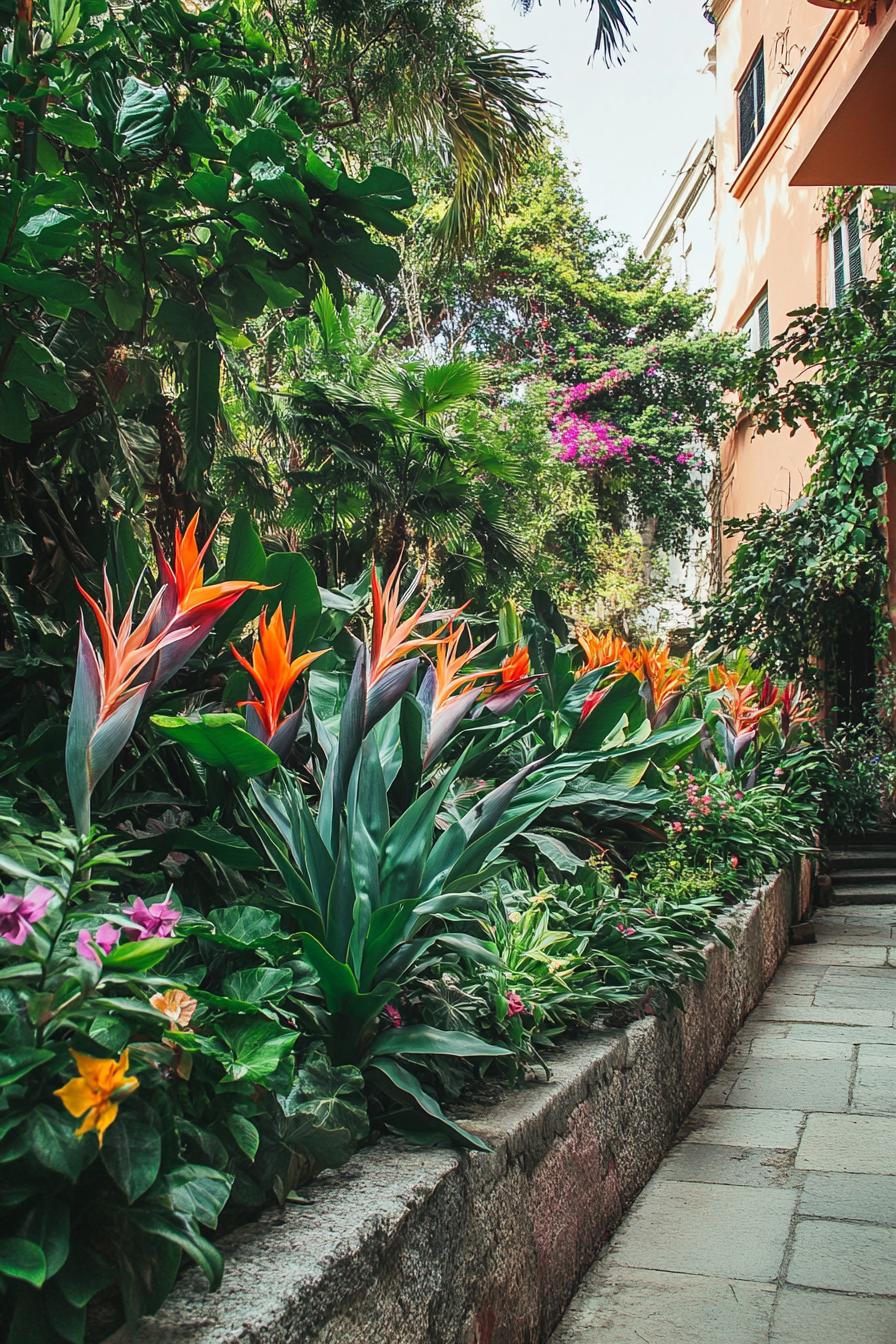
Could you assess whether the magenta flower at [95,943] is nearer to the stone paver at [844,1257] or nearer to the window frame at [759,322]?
the stone paver at [844,1257]

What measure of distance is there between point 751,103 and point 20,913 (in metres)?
15.5

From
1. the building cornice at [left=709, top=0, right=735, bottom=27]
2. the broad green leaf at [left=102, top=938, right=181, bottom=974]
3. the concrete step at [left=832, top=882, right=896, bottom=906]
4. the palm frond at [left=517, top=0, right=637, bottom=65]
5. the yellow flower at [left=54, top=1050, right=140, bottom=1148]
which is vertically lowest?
the concrete step at [left=832, top=882, right=896, bottom=906]

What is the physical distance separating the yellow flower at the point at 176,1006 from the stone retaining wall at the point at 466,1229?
1.09 feet

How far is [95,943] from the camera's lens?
53.7 inches

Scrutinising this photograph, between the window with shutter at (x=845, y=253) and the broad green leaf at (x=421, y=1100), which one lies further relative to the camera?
the window with shutter at (x=845, y=253)

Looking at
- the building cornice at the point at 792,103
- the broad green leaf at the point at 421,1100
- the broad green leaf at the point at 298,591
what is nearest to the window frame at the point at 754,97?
the building cornice at the point at 792,103

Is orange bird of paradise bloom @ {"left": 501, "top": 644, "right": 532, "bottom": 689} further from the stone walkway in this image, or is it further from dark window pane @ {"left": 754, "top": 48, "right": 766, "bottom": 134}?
dark window pane @ {"left": 754, "top": 48, "right": 766, "bottom": 134}

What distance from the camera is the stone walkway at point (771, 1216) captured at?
234cm

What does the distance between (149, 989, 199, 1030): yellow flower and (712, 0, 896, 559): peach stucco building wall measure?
914 centimetres

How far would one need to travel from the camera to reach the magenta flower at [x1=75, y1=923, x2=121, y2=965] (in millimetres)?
1293

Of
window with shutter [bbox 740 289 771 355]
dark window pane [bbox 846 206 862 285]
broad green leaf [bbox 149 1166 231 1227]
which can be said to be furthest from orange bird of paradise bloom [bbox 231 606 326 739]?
window with shutter [bbox 740 289 771 355]

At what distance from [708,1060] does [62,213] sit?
3.32 metres

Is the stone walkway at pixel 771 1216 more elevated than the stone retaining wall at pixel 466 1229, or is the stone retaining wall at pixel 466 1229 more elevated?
the stone retaining wall at pixel 466 1229

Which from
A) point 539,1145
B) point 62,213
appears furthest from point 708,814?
point 62,213
